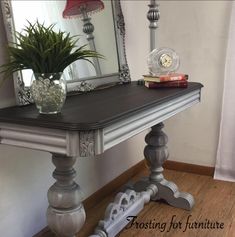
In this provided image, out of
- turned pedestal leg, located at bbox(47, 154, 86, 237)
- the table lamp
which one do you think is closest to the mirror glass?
the table lamp

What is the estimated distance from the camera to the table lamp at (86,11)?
1740mm

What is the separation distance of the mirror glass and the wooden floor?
2.55 feet

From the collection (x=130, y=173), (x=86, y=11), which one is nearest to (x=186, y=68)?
(x=130, y=173)

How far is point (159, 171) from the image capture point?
217 cm

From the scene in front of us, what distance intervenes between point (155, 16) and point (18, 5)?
34.9 inches

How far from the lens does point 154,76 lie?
188cm

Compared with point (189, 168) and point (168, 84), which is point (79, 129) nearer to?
point (168, 84)

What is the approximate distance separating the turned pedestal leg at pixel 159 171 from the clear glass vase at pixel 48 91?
94 centimetres

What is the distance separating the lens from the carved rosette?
1128 mm

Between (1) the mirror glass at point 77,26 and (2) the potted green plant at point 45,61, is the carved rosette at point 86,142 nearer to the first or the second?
(2) the potted green plant at point 45,61

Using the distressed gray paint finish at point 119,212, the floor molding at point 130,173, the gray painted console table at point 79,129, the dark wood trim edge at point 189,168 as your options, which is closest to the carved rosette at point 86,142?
the gray painted console table at point 79,129

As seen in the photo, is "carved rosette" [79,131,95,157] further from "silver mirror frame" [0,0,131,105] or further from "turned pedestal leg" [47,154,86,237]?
"silver mirror frame" [0,0,131,105]

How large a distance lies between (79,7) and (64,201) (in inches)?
38.4

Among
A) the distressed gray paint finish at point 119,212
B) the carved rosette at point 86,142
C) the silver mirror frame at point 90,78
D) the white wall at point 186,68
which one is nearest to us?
the carved rosette at point 86,142
